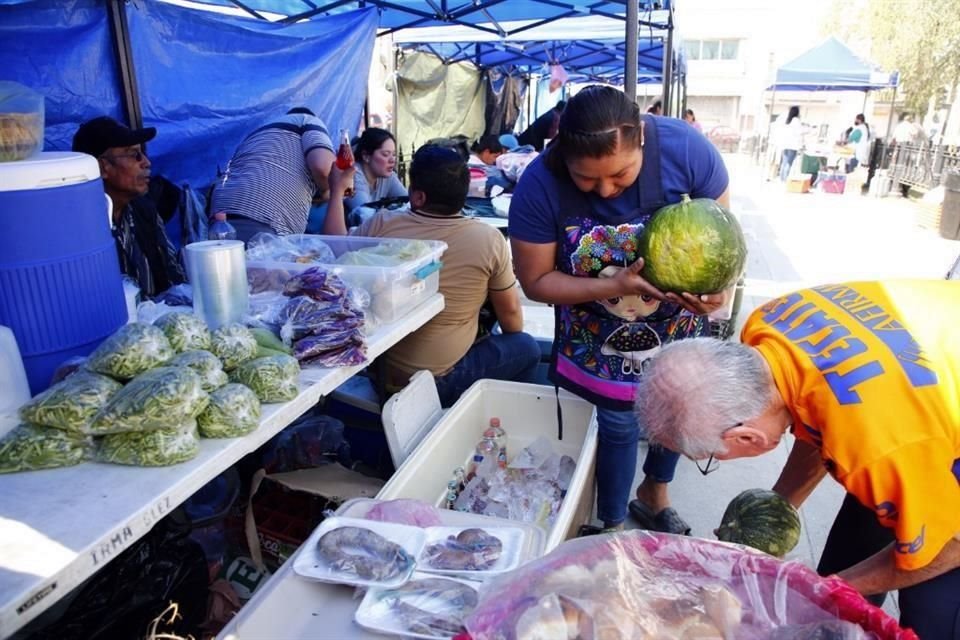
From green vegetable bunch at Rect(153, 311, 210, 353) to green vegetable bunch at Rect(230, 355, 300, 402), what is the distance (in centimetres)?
12

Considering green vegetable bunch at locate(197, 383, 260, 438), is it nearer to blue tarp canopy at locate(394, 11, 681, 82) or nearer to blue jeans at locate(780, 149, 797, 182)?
blue tarp canopy at locate(394, 11, 681, 82)

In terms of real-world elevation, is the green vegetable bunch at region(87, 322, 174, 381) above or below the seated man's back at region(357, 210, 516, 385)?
above

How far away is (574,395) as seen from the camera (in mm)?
2666

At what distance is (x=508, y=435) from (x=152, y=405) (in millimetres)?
1785

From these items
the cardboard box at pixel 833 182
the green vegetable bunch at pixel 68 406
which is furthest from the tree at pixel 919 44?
the green vegetable bunch at pixel 68 406

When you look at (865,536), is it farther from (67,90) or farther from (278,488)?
(67,90)

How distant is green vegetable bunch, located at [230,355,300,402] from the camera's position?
1583 millimetres

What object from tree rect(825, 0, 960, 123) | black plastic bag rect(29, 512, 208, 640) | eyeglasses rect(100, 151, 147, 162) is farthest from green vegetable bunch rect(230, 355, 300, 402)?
tree rect(825, 0, 960, 123)

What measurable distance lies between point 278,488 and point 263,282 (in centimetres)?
90

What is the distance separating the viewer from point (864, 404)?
3.87ft

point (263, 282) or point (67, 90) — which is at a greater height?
point (67, 90)

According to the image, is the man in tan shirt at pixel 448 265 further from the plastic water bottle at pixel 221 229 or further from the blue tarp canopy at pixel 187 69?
the blue tarp canopy at pixel 187 69

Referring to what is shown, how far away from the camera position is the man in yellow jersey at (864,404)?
1163 mm

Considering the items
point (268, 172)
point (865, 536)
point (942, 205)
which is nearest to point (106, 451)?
point (865, 536)
